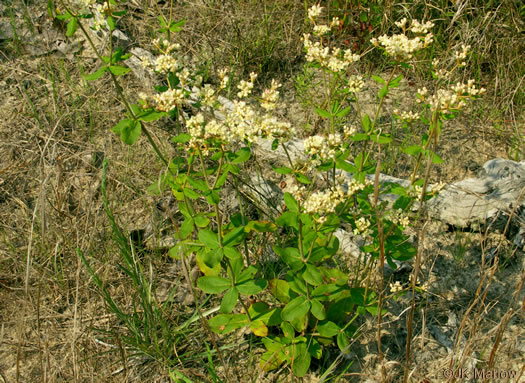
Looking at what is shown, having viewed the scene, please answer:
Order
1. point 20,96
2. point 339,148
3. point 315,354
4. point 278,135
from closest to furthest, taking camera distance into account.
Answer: point 278,135 → point 339,148 → point 315,354 → point 20,96

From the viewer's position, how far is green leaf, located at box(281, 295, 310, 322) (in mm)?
2377

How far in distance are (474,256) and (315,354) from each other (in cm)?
157

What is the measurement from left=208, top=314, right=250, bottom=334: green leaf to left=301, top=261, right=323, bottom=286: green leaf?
576mm

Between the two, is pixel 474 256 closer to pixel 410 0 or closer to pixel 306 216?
pixel 306 216

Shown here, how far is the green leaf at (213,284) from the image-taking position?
2457 millimetres

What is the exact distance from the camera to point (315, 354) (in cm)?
268

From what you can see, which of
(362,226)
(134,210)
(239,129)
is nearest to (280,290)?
(362,226)

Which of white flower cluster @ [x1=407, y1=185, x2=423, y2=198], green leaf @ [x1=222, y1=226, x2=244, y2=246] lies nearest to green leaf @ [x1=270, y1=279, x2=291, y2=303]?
green leaf @ [x1=222, y1=226, x2=244, y2=246]

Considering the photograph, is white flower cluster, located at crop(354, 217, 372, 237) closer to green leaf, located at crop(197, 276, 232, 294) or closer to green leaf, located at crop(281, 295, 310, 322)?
green leaf, located at crop(281, 295, 310, 322)

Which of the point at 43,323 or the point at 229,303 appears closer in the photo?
the point at 229,303

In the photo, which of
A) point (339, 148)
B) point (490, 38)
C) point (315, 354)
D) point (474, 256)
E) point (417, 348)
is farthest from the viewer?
point (490, 38)

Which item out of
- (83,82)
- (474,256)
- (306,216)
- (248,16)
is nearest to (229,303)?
(306,216)

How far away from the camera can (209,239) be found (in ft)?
7.86

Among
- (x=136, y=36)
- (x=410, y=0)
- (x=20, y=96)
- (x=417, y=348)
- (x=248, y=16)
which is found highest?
(x=410, y=0)
